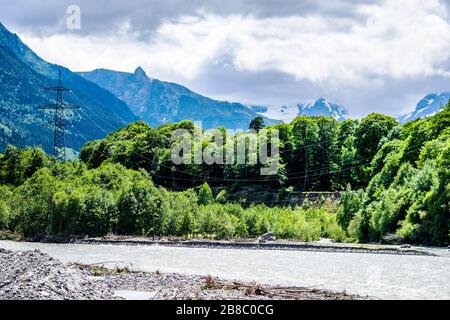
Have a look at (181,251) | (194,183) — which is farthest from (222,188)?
(181,251)

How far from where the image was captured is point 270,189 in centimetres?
12069

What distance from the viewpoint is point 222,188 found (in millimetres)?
125875

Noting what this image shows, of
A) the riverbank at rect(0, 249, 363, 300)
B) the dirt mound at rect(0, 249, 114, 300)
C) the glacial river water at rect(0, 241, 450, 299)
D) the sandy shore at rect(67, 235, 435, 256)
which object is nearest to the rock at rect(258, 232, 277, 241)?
the sandy shore at rect(67, 235, 435, 256)

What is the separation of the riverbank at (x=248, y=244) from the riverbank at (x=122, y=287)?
31905 millimetres

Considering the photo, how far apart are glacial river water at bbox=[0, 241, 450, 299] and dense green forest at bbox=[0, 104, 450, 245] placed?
52.4 feet

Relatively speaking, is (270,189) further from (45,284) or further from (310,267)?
(45,284)

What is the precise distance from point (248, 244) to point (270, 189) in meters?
38.5

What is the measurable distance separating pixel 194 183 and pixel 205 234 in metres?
38.5

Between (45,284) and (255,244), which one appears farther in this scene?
(255,244)

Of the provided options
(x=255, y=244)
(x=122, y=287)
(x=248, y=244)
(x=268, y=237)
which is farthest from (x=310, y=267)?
(x=268, y=237)

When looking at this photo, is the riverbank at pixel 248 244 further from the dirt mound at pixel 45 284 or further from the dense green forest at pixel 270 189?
the dirt mound at pixel 45 284
